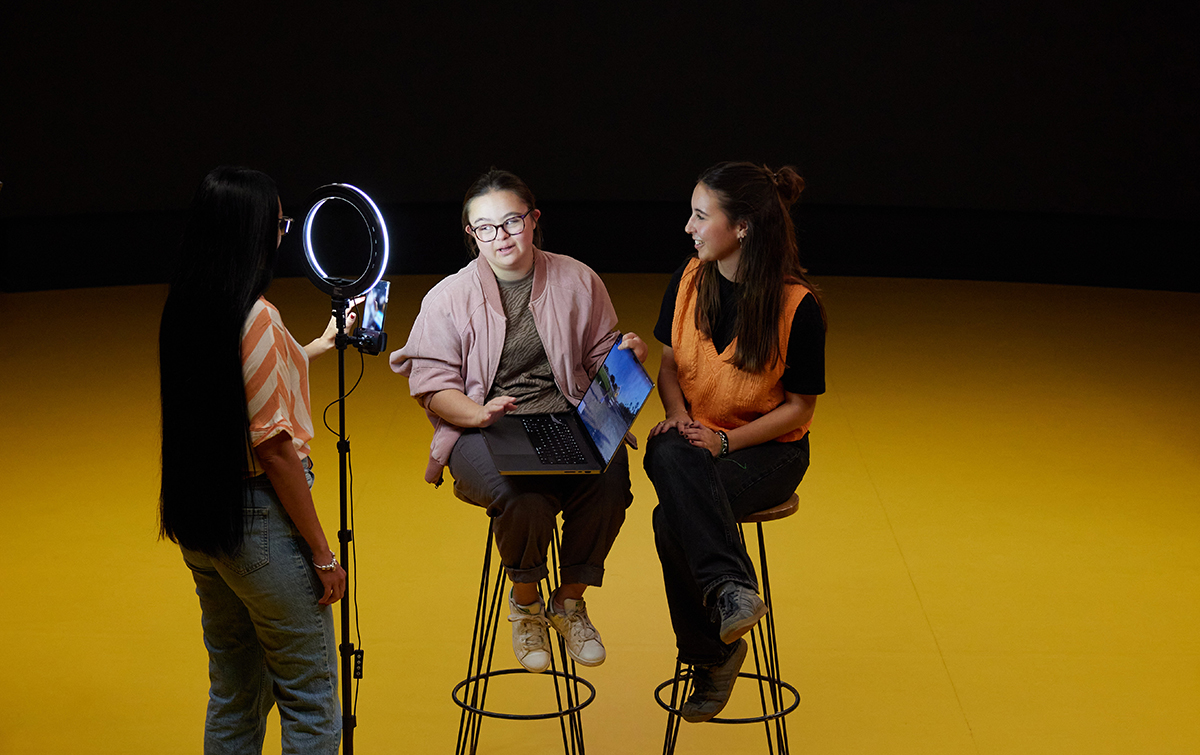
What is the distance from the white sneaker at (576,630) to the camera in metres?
2.58

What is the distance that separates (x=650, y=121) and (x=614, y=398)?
243 inches

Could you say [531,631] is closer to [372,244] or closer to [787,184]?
A: [372,244]

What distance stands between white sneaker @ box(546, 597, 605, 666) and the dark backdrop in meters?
6.06

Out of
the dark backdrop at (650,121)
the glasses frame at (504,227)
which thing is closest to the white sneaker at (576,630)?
the glasses frame at (504,227)

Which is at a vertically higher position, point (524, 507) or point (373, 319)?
point (373, 319)

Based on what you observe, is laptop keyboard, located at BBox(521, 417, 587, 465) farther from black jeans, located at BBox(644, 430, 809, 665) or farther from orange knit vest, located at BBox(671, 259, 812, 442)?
orange knit vest, located at BBox(671, 259, 812, 442)

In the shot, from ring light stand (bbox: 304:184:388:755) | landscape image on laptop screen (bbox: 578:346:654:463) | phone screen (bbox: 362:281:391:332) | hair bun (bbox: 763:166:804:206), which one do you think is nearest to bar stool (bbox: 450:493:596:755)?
landscape image on laptop screen (bbox: 578:346:654:463)

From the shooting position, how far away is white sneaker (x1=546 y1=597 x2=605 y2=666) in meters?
2.58

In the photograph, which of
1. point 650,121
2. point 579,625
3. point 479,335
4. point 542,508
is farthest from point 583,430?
point 650,121

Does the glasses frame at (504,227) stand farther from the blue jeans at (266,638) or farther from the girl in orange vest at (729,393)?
the blue jeans at (266,638)

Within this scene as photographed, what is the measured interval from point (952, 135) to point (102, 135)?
5.86 m

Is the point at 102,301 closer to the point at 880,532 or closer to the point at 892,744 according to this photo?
the point at 880,532

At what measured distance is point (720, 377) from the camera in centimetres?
261

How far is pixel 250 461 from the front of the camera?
206 centimetres
